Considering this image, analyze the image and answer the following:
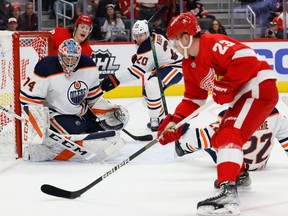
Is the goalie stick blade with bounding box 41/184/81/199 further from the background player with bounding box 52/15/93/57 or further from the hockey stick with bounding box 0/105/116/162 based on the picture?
the background player with bounding box 52/15/93/57

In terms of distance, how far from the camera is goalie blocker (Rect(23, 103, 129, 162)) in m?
4.62

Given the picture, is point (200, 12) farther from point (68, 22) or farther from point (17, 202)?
point (17, 202)

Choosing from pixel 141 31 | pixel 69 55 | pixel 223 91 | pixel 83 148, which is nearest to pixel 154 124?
pixel 141 31

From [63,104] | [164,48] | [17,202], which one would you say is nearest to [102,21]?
[164,48]

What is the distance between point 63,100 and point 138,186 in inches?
39.0

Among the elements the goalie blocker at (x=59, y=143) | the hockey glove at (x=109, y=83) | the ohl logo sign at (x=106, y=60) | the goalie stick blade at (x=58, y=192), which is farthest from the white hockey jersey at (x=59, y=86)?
the ohl logo sign at (x=106, y=60)

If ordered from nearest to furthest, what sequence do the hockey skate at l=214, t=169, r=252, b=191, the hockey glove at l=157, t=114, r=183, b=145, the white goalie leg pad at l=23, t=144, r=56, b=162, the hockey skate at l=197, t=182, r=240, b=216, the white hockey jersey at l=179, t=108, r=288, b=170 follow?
the hockey skate at l=197, t=182, r=240, b=216, the hockey glove at l=157, t=114, r=183, b=145, the hockey skate at l=214, t=169, r=252, b=191, the white hockey jersey at l=179, t=108, r=288, b=170, the white goalie leg pad at l=23, t=144, r=56, b=162

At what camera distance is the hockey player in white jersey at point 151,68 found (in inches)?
234

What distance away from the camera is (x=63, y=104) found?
4.81m

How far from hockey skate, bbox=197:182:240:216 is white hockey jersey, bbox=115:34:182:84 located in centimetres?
259

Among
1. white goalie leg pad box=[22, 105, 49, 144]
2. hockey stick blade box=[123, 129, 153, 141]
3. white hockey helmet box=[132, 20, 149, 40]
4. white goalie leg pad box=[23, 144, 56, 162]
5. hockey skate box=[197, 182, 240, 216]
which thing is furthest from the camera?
white hockey helmet box=[132, 20, 149, 40]

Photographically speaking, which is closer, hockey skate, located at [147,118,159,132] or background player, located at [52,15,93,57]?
background player, located at [52,15,93,57]

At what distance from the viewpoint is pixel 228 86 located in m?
3.30

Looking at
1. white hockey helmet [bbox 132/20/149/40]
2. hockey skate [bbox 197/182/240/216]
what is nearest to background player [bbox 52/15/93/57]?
white hockey helmet [bbox 132/20/149/40]
